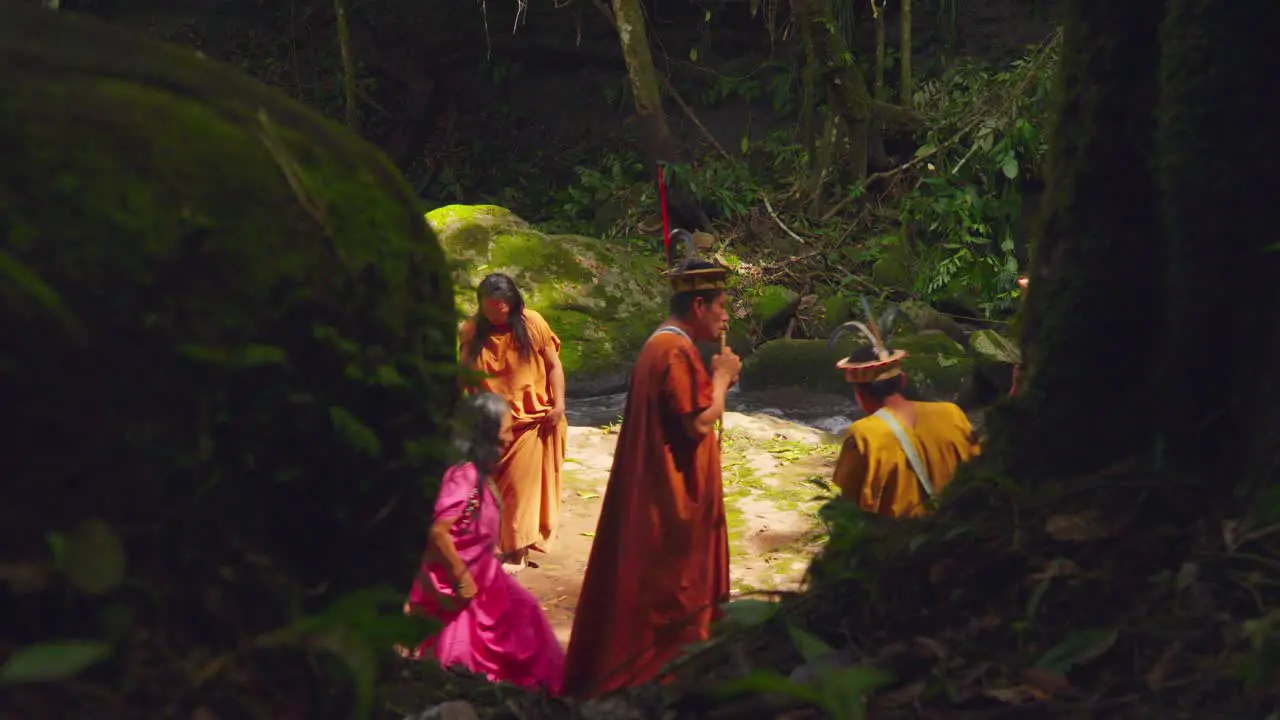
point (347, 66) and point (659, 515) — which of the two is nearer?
point (659, 515)

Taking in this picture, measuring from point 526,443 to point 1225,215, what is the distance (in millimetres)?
5233

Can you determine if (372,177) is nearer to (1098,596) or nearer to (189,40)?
(1098,596)

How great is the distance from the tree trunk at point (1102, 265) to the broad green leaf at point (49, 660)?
181cm

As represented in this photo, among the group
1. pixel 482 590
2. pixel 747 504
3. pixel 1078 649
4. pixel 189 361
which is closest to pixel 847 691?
pixel 1078 649

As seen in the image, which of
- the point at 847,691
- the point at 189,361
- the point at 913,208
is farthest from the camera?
the point at 913,208

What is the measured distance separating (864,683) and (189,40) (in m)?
17.8

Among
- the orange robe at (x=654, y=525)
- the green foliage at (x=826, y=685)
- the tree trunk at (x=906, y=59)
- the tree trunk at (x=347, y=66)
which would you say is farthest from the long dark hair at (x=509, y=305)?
the tree trunk at (x=906, y=59)

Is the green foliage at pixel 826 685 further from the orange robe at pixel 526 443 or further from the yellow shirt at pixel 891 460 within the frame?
the orange robe at pixel 526 443

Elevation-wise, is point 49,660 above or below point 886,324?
below

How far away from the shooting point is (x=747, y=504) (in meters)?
8.13

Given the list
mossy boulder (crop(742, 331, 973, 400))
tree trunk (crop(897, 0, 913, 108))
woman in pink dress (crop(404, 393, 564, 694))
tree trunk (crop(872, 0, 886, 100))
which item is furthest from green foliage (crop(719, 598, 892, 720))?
tree trunk (crop(872, 0, 886, 100))

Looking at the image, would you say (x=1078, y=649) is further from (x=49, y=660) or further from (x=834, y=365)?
(x=834, y=365)

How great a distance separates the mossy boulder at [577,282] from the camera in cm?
1199

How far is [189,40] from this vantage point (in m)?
17.5
